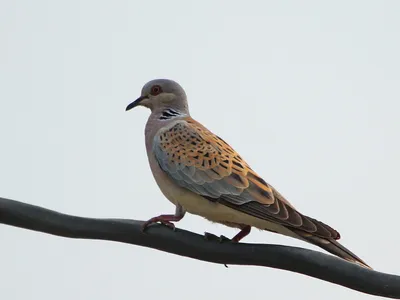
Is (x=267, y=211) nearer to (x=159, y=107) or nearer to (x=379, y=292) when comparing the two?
(x=379, y=292)

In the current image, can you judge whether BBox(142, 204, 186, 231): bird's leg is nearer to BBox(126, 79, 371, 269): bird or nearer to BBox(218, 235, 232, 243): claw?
BBox(126, 79, 371, 269): bird

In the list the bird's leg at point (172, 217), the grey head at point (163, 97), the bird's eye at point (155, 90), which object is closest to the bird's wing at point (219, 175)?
the bird's leg at point (172, 217)

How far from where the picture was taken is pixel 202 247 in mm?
3826

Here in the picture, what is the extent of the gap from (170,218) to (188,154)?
2.06 feet

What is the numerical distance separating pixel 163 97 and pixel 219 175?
4.15 feet

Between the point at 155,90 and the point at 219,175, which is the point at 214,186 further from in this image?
the point at 155,90

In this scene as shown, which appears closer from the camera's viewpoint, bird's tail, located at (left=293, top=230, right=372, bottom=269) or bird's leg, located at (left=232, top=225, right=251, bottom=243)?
bird's tail, located at (left=293, top=230, right=372, bottom=269)

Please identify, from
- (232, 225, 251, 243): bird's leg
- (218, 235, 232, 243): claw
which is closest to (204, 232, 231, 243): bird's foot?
(218, 235, 232, 243): claw

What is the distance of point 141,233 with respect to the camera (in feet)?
12.4

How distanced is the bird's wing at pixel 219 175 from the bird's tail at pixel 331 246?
0.04 m

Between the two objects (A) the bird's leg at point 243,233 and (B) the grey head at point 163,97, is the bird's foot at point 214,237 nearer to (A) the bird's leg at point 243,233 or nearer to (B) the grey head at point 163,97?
(A) the bird's leg at point 243,233

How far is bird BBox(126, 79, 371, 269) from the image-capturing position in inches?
182

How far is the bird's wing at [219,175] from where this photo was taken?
470 centimetres

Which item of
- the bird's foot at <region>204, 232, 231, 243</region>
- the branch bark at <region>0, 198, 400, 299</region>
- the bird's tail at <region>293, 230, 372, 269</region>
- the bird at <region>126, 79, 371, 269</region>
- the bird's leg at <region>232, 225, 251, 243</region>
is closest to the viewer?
the branch bark at <region>0, 198, 400, 299</region>
